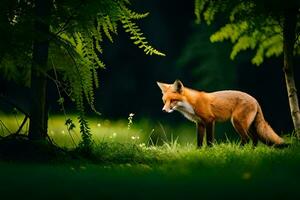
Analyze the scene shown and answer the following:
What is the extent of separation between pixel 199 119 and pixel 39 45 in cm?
242

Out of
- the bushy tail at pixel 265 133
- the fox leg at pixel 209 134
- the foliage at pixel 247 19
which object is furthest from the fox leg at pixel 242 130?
the foliage at pixel 247 19

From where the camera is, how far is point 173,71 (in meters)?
15.2

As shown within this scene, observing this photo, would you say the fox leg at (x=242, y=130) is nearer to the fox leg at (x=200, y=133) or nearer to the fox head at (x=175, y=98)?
the fox leg at (x=200, y=133)

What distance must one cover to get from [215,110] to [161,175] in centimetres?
295

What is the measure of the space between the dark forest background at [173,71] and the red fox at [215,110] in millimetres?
5024

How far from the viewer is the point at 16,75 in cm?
690

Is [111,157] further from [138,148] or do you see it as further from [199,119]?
[199,119]

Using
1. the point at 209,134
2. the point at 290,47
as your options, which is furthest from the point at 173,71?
the point at 290,47

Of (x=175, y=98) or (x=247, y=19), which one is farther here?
(x=175, y=98)

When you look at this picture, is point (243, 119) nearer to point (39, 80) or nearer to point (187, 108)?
point (187, 108)

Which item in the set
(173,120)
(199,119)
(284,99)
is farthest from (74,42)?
(284,99)

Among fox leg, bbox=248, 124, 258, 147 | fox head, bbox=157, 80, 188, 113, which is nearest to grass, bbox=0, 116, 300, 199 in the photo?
fox head, bbox=157, 80, 188, 113

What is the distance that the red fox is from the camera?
24.1ft

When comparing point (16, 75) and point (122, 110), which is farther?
point (122, 110)
